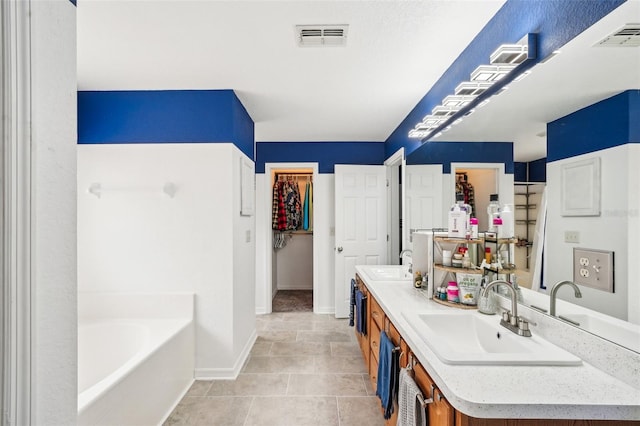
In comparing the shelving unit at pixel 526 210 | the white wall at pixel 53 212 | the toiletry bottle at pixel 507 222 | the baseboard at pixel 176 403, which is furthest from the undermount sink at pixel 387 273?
the white wall at pixel 53 212

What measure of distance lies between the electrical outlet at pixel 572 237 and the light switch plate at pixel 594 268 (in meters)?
0.03

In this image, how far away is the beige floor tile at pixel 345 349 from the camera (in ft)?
10.1

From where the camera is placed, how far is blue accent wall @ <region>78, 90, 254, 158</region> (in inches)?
103

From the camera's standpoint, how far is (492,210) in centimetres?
188

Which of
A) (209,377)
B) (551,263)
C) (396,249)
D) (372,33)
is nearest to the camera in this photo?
(551,263)

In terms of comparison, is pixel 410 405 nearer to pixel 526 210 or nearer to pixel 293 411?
pixel 526 210

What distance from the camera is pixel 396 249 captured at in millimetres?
4188

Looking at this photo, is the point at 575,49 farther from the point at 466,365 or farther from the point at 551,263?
the point at 466,365

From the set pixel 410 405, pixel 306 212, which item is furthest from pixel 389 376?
pixel 306 212

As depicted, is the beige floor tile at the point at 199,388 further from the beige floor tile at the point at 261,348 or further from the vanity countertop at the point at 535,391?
the vanity countertop at the point at 535,391

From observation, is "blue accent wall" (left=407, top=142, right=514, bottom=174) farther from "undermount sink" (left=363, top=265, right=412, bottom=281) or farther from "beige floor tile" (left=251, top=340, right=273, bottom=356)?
"beige floor tile" (left=251, top=340, right=273, bottom=356)

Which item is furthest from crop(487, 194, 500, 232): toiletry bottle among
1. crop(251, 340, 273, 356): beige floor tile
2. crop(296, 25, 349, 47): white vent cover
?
crop(251, 340, 273, 356): beige floor tile

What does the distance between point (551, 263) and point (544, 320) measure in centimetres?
26

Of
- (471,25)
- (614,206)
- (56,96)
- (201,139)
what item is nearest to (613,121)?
(614,206)
